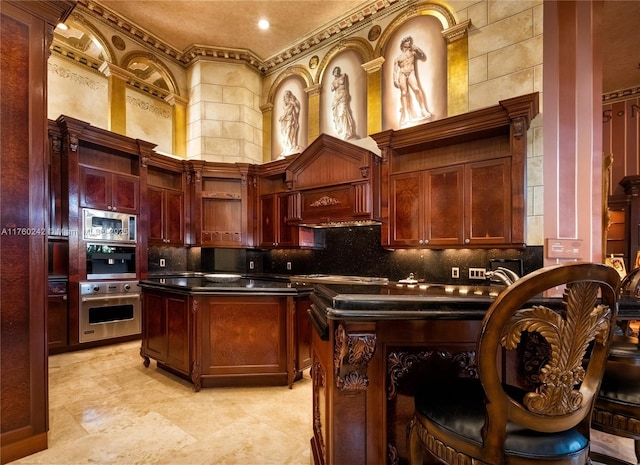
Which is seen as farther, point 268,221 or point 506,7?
point 268,221

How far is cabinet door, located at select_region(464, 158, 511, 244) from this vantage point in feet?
10.6

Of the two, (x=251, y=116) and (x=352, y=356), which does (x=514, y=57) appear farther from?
(x=251, y=116)

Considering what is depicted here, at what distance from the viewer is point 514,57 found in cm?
350

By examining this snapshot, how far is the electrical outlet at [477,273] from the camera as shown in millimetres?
3529

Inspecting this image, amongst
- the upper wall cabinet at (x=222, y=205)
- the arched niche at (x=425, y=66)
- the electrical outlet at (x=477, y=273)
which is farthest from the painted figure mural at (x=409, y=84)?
the upper wall cabinet at (x=222, y=205)

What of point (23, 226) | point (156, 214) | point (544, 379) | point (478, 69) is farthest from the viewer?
point (156, 214)

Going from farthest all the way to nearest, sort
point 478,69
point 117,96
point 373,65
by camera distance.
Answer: point 117,96 < point 373,65 < point 478,69

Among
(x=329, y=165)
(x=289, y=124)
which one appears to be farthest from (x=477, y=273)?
(x=289, y=124)

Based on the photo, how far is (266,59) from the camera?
5988 millimetres

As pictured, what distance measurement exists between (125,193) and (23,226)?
2.93 metres

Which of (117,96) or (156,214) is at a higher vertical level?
(117,96)

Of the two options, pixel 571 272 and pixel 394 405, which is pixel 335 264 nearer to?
pixel 394 405

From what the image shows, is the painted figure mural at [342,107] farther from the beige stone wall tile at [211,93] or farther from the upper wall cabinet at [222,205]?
the beige stone wall tile at [211,93]

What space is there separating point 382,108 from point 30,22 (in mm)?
3757
